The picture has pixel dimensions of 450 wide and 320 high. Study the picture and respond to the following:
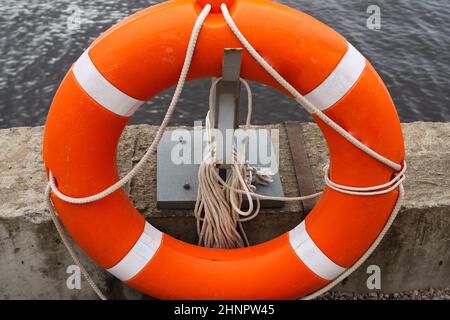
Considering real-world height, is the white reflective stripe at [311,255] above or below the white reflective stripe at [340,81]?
below

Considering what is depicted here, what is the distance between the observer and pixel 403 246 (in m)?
2.43

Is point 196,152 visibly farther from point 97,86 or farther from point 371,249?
point 371,249

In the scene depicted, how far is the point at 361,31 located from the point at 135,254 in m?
3.84

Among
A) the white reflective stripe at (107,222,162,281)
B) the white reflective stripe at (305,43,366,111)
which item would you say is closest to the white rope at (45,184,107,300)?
the white reflective stripe at (107,222,162,281)

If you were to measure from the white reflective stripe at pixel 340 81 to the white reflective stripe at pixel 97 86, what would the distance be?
0.63m

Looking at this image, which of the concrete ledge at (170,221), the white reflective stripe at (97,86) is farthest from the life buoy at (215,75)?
the concrete ledge at (170,221)

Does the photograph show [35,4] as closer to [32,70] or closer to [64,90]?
[32,70]

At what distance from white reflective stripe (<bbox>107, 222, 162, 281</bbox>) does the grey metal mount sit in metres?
0.18

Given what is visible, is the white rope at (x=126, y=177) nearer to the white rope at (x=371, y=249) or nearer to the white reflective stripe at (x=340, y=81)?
the white reflective stripe at (x=340, y=81)

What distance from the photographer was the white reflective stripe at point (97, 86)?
1.84 metres

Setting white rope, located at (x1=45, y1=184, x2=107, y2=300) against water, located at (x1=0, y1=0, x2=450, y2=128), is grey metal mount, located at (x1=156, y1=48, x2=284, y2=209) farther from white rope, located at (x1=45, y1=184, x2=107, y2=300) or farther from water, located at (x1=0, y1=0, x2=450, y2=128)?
water, located at (x1=0, y1=0, x2=450, y2=128)

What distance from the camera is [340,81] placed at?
6.07 feet

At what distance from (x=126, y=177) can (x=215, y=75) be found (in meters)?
0.48
